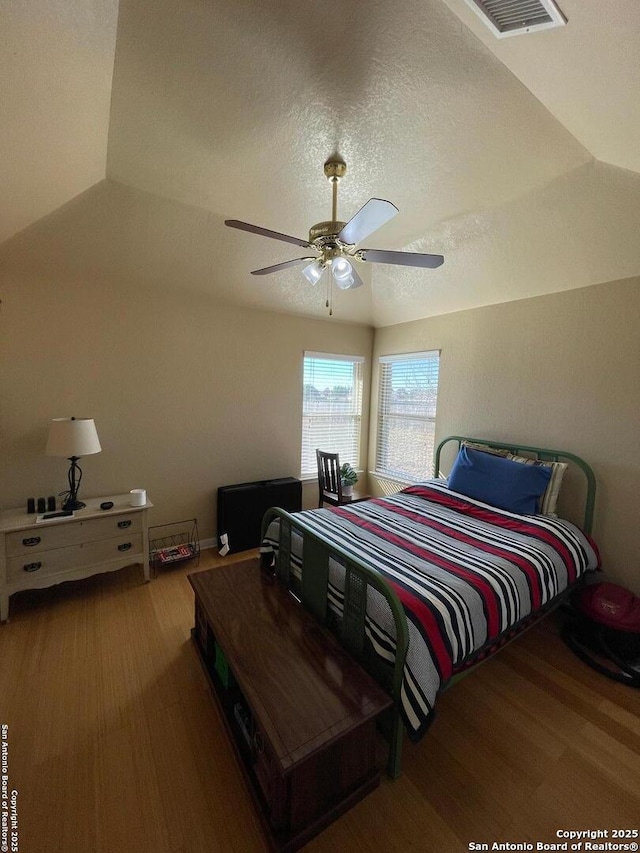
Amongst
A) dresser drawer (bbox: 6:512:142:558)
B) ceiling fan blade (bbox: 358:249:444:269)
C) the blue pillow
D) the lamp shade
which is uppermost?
ceiling fan blade (bbox: 358:249:444:269)

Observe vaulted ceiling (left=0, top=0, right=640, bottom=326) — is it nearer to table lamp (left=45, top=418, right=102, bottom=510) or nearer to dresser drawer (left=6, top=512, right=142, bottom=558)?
table lamp (left=45, top=418, right=102, bottom=510)

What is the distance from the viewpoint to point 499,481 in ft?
8.79

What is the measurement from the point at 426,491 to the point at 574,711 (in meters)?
1.58

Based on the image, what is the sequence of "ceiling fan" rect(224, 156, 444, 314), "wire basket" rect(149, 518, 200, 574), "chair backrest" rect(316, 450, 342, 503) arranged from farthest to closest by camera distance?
"chair backrest" rect(316, 450, 342, 503) < "wire basket" rect(149, 518, 200, 574) < "ceiling fan" rect(224, 156, 444, 314)

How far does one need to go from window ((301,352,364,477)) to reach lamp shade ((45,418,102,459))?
84.9 inches

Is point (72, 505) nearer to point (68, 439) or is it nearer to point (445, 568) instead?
point (68, 439)

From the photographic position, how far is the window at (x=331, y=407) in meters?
4.00

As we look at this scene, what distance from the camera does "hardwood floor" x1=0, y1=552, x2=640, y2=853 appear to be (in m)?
1.23

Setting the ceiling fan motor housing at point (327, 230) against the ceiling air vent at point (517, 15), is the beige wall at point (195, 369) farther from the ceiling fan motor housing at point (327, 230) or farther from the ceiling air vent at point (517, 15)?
the ceiling air vent at point (517, 15)

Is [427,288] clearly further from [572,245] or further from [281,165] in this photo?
[281,165]

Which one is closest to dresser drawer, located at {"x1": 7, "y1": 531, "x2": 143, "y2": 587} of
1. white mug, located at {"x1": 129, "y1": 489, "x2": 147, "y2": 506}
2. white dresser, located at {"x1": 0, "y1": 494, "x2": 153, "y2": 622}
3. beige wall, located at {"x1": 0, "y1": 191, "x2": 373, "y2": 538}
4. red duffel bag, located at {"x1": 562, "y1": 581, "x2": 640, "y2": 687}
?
white dresser, located at {"x1": 0, "y1": 494, "x2": 153, "y2": 622}

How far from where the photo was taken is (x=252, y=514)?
11.1 ft

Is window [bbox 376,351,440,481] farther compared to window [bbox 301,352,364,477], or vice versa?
window [bbox 301,352,364,477]

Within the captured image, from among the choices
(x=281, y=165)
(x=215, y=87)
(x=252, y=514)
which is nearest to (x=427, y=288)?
(x=281, y=165)
